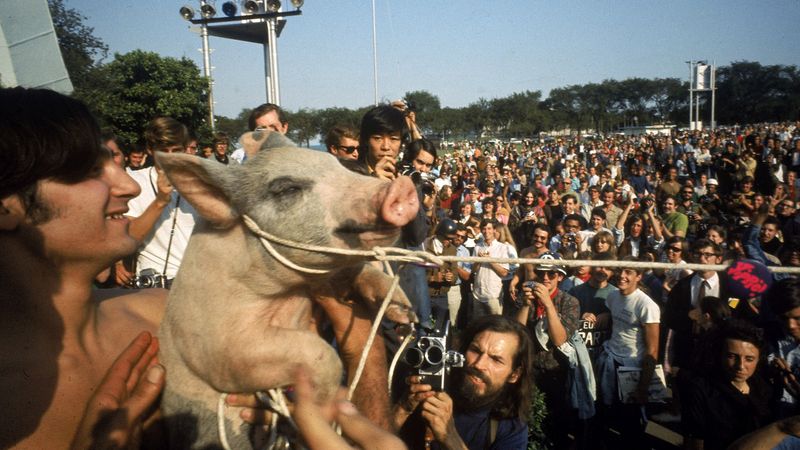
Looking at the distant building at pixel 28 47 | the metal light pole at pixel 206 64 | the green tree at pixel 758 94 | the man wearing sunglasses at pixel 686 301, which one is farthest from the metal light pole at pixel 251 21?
the green tree at pixel 758 94

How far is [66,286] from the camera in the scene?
1743mm

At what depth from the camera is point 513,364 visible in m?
3.71

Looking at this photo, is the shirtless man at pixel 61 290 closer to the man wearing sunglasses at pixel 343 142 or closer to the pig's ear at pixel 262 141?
the pig's ear at pixel 262 141

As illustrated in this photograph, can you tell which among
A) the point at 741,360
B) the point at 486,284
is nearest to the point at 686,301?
the point at 741,360

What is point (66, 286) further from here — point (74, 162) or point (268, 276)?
point (268, 276)

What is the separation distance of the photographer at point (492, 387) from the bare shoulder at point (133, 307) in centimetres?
165

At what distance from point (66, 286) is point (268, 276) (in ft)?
2.17

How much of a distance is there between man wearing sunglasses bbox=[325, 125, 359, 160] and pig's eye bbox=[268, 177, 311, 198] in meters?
3.05

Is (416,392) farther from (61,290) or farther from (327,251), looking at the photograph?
(61,290)

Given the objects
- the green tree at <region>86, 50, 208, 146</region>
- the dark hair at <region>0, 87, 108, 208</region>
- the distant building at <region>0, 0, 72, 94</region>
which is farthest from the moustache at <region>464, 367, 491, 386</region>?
the green tree at <region>86, 50, 208, 146</region>

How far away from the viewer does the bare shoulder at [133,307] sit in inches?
80.4

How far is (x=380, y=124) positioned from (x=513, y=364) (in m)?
1.92

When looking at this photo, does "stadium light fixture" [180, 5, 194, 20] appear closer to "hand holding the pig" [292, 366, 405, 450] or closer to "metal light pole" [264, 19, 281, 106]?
"metal light pole" [264, 19, 281, 106]

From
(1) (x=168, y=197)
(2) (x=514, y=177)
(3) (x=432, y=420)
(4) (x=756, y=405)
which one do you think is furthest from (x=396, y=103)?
(2) (x=514, y=177)
